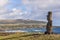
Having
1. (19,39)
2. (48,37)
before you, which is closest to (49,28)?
(48,37)

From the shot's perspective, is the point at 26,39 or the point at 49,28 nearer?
the point at 26,39

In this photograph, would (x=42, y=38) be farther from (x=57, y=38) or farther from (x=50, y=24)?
(x=50, y=24)

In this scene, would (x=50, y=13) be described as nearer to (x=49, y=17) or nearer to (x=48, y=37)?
(x=49, y=17)

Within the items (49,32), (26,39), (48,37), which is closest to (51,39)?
(48,37)

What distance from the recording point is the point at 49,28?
153 feet

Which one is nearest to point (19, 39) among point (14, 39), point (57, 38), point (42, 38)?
point (14, 39)

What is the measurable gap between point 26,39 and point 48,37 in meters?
3.96

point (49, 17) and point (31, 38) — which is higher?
point (49, 17)

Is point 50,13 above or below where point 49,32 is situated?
above

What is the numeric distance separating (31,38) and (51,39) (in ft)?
11.2

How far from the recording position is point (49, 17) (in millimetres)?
46312

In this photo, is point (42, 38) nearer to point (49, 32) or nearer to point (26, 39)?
point (26, 39)

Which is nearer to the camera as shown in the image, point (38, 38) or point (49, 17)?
point (38, 38)

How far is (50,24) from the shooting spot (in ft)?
153
